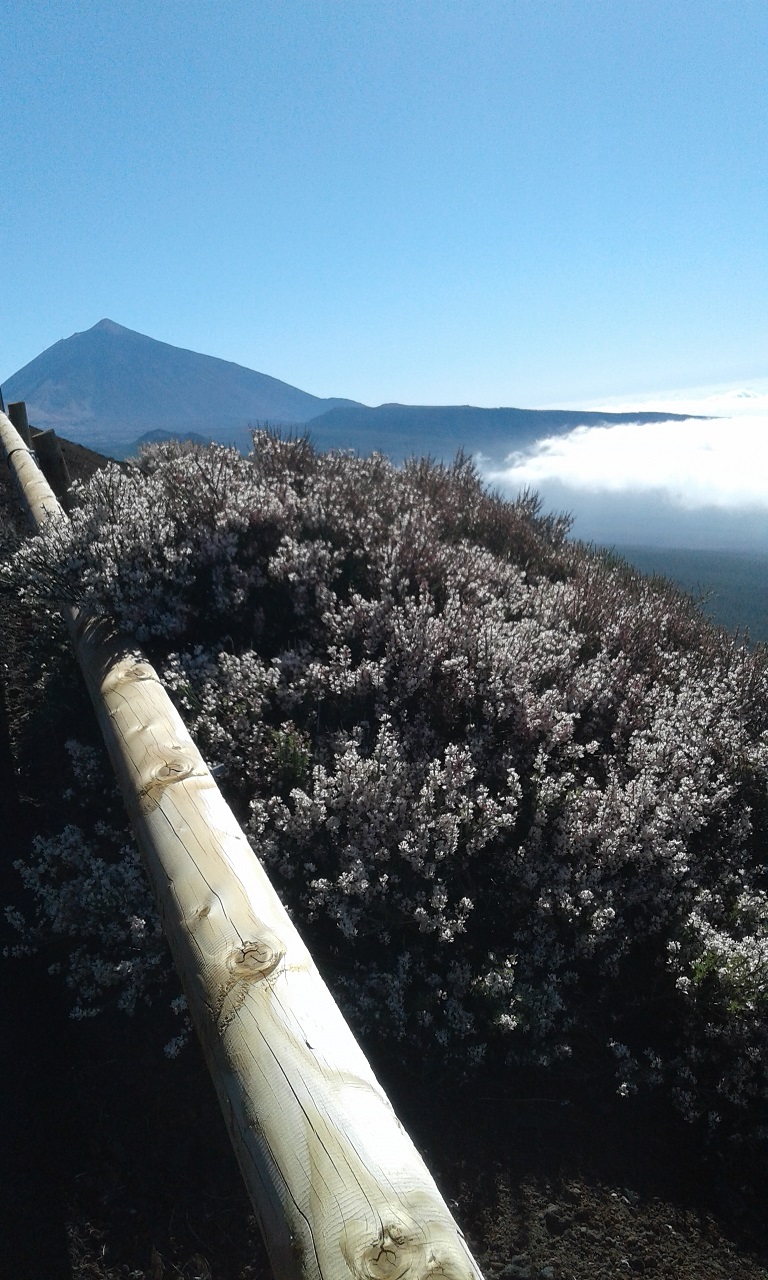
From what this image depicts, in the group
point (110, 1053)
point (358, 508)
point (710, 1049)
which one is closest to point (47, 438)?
point (358, 508)

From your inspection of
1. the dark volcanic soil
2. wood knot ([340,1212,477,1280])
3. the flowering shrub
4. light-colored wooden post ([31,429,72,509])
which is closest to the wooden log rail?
wood knot ([340,1212,477,1280])

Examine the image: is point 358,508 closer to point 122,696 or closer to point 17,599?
point 122,696

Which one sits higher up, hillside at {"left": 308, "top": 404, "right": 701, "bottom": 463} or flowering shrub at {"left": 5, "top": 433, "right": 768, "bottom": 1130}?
hillside at {"left": 308, "top": 404, "right": 701, "bottom": 463}

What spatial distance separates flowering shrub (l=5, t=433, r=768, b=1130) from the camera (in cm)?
310

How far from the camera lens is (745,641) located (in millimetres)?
6305

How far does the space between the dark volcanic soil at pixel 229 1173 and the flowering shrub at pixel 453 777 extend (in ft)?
0.61

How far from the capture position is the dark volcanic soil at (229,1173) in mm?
2297

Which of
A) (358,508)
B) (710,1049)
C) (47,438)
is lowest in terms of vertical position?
(710,1049)

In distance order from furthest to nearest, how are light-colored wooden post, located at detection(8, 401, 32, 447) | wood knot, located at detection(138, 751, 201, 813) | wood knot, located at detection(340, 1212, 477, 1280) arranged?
light-colored wooden post, located at detection(8, 401, 32, 447), wood knot, located at detection(138, 751, 201, 813), wood knot, located at detection(340, 1212, 477, 1280)


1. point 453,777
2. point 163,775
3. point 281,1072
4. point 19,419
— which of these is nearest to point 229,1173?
point 281,1072

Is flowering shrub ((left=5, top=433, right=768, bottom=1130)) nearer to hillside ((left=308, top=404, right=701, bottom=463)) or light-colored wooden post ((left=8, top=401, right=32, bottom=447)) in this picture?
light-colored wooden post ((left=8, top=401, right=32, bottom=447))

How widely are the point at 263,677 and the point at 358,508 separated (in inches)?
89.3

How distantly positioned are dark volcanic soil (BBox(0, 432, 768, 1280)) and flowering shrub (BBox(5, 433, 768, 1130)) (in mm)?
186

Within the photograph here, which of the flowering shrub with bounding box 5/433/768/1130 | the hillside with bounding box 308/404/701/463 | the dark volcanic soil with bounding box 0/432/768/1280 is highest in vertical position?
the hillside with bounding box 308/404/701/463
